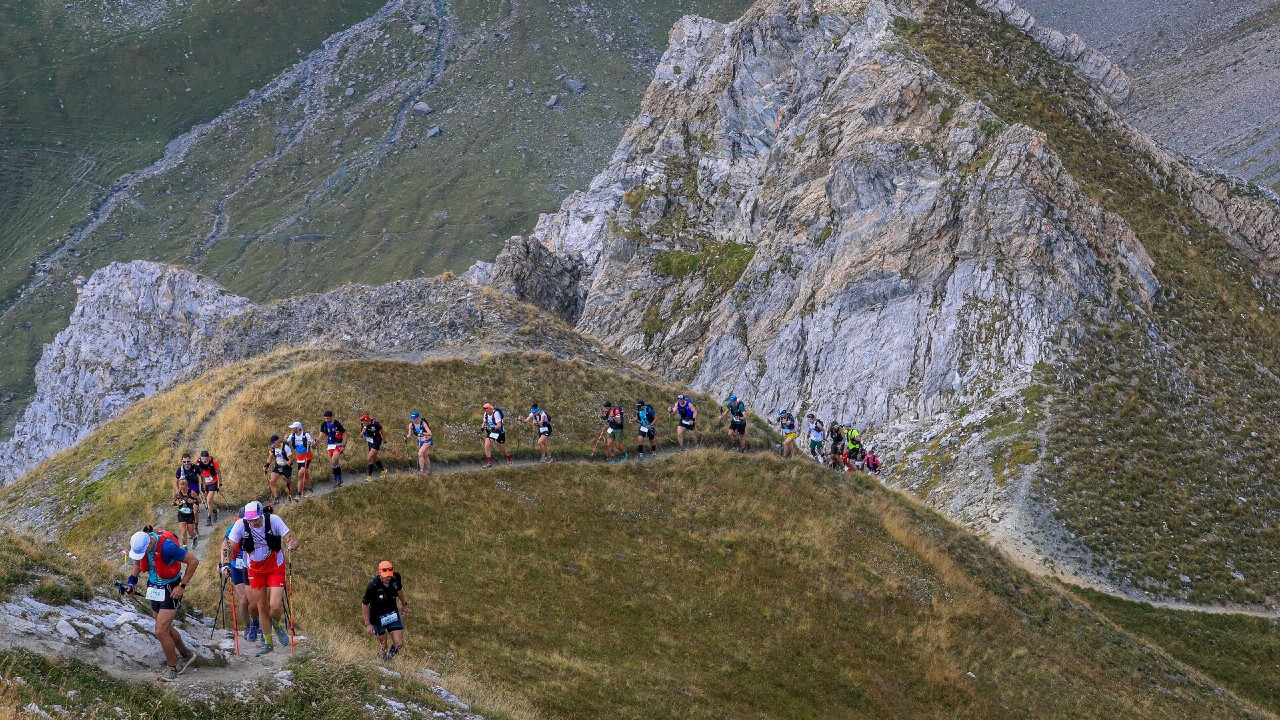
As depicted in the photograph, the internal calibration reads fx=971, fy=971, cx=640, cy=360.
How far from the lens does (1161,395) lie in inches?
2456

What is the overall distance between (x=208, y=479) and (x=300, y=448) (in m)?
3.00

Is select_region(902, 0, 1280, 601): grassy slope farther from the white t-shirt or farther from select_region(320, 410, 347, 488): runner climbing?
the white t-shirt

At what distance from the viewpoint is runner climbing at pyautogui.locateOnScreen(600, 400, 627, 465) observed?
135 ft

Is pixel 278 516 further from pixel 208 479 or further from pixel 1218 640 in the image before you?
pixel 1218 640

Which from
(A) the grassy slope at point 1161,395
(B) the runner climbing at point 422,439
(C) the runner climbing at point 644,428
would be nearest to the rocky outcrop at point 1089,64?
(A) the grassy slope at point 1161,395

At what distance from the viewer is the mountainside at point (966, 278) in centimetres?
5688

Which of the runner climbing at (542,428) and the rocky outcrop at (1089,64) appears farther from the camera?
the rocky outcrop at (1089,64)

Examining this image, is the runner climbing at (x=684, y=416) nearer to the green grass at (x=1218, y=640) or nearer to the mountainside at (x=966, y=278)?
the mountainside at (x=966, y=278)

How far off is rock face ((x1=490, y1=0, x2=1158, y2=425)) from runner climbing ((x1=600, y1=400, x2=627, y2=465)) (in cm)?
3438

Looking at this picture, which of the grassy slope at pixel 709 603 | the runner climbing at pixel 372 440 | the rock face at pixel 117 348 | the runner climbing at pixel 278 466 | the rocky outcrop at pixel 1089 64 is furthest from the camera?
the rock face at pixel 117 348

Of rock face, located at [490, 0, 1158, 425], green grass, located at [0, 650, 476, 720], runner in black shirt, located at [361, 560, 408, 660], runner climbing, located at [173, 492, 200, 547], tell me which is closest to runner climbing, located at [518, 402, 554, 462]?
runner climbing, located at [173, 492, 200, 547]

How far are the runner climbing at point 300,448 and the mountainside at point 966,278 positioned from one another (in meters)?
38.1

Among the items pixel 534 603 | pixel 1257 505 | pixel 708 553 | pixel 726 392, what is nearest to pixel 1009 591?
pixel 708 553

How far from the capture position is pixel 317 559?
28500 mm
